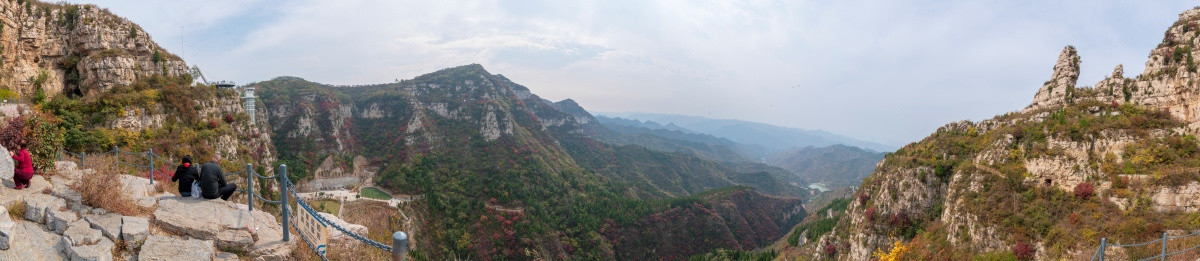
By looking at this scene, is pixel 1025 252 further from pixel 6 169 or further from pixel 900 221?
pixel 6 169

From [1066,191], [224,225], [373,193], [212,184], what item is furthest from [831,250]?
[373,193]

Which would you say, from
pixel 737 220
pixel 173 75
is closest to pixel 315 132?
pixel 173 75

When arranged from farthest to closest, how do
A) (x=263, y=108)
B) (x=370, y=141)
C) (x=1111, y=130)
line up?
(x=370, y=141)
(x=263, y=108)
(x=1111, y=130)

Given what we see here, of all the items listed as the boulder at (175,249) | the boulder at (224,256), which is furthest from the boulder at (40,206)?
the boulder at (224,256)

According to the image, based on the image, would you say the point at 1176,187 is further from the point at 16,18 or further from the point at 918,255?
the point at 16,18

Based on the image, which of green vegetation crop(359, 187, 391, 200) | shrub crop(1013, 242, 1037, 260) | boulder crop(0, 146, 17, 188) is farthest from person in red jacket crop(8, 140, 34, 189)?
green vegetation crop(359, 187, 391, 200)

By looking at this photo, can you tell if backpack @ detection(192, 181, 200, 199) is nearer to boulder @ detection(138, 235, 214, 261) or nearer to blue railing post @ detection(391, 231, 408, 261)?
boulder @ detection(138, 235, 214, 261)
